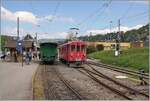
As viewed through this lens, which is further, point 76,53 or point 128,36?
point 128,36

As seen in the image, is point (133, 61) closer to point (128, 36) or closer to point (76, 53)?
point (76, 53)

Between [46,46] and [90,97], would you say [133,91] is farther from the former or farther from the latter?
[46,46]

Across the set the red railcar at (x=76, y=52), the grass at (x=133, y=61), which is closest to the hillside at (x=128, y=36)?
the grass at (x=133, y=61)

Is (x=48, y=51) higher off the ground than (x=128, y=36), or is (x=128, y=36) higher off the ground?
(x=128, y=36)

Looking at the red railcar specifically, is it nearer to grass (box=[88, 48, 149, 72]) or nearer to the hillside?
grass (box=[88, 48, 149, 72])

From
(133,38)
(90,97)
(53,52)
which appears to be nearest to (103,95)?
(90,97)

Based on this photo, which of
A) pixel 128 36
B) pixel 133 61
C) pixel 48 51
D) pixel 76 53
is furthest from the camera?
pixel 128 36

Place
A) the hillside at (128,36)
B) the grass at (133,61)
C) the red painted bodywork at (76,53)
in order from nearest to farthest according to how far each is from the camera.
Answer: the grass at (133,61) → the red painted bodywork at (76,53) → the hillside at (128,36)

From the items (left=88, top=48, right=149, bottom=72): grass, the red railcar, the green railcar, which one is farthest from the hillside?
the red railcar

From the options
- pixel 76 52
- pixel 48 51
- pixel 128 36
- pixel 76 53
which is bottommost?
pixel 76 53

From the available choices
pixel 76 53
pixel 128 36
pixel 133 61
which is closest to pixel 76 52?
pixel 76 53

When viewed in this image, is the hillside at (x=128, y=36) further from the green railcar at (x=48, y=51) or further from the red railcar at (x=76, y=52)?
the red railcar at (x=76, y=52)

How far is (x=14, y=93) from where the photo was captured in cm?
1697

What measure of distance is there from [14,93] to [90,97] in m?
3.31
